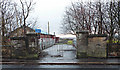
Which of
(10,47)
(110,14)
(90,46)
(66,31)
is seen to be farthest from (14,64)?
(66,31)

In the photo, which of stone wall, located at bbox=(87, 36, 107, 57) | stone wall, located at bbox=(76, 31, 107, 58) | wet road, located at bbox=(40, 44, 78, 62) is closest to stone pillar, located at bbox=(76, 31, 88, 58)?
stone wall, located at bbox=(76, 31, 107, 58)

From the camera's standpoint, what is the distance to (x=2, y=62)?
7.79 m

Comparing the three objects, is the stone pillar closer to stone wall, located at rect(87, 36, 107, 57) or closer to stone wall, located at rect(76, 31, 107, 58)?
stone wall, located at rect(76, 31, 107, 58)

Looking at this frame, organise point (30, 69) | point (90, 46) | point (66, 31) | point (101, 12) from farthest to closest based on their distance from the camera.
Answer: point (66, 31), point (101, 12), point (90, 46), point (30, 69)

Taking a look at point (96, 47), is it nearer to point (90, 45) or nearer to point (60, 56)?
point (90, 45)

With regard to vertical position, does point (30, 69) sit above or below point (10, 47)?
below

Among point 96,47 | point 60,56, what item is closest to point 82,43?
point 96,47

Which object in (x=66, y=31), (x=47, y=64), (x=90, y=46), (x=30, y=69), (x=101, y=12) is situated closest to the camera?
(x=30, y=69)

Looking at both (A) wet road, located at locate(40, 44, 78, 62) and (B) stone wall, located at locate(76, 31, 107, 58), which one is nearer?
(A) wet road, located at locate(40, 44, 78, 62)

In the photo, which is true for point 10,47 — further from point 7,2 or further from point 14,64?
point 7,2

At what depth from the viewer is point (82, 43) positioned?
8555 mm

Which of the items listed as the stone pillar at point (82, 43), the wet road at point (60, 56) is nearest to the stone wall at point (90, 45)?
the stone pillar at point (82, 43)

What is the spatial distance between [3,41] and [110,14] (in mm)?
11442

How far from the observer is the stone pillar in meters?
8.51
